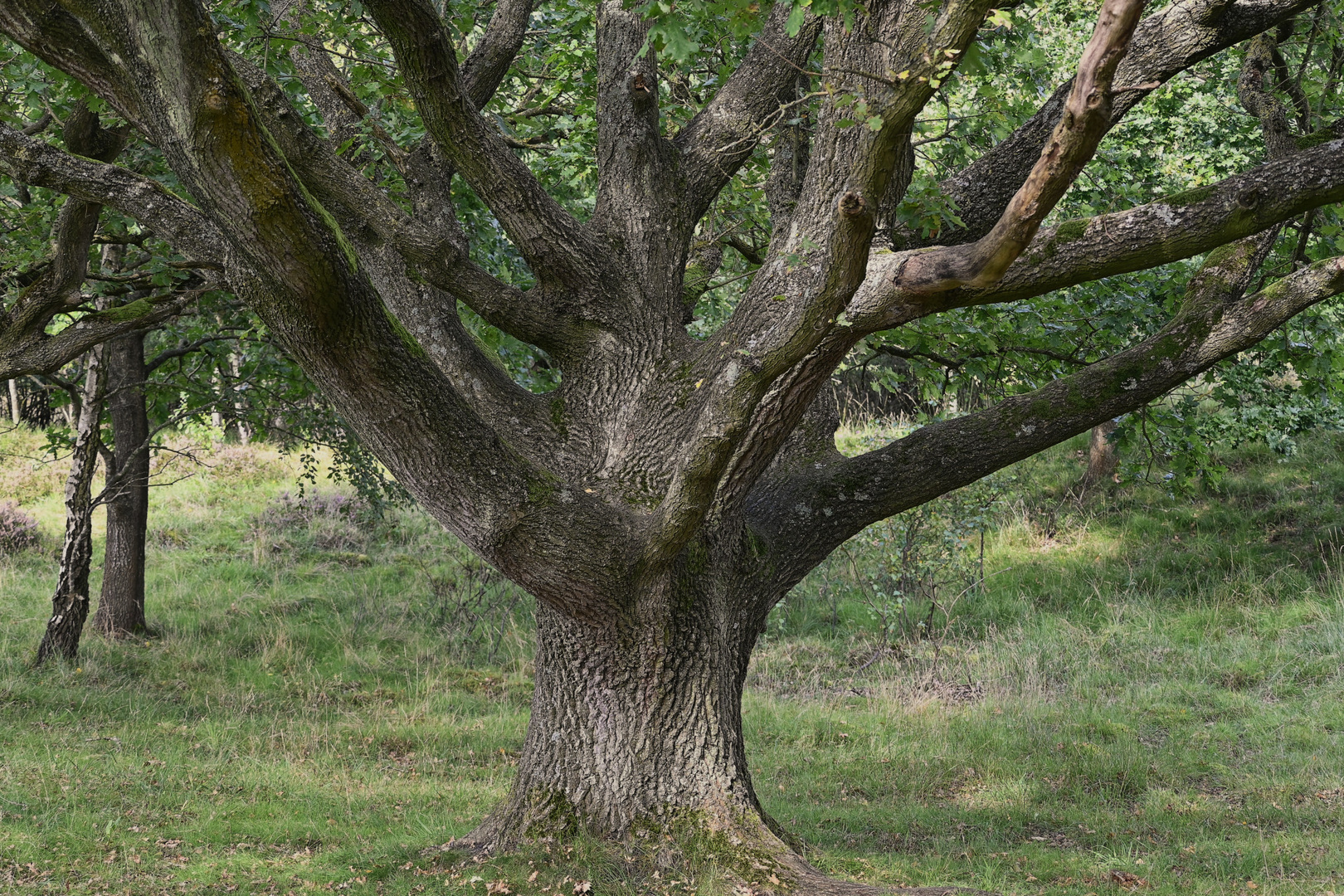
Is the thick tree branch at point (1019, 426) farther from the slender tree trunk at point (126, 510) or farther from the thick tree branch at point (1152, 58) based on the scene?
the slender tree trunk at point (126, 510)

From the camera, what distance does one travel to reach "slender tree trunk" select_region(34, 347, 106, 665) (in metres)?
8.87

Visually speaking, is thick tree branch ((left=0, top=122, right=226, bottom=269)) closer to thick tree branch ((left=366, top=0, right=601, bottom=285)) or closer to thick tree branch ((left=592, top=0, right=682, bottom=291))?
thick tree branch ((left=366, top=0, right=601, bottom=285))

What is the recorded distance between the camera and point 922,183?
4.57 metres

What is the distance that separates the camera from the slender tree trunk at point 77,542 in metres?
8.87

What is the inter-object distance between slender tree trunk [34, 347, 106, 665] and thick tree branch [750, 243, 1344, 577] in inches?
261

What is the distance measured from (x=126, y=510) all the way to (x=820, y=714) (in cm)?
719

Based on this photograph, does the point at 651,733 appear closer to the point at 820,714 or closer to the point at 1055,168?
the point at 1055,168

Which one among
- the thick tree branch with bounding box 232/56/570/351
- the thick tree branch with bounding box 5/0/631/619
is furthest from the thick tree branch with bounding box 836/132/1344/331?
the thick tree branch with bounding box 232/56/570/351

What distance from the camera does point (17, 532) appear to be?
14211mm

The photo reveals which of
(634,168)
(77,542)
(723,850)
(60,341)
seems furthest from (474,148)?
(77,542)

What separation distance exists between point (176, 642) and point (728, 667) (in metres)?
7.56

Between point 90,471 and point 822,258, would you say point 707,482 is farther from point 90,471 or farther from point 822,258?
point 90,471

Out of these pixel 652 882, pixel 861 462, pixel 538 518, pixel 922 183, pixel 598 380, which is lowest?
pixel 652 882


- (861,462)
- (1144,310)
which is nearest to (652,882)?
(861,462)
